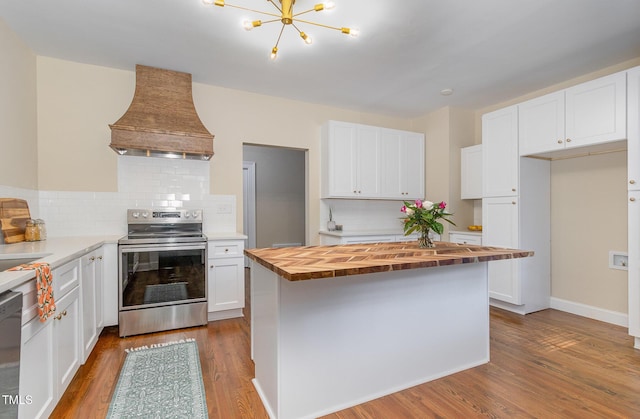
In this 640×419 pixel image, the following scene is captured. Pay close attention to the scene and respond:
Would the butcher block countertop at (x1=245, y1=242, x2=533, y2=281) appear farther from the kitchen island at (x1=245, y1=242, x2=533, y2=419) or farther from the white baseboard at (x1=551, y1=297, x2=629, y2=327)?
the white baseboard at (x1=551, y1=297, x2=629, y2=327)

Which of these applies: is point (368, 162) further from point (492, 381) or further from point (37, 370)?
point (37, 370)

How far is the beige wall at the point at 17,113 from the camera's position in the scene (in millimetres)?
2363

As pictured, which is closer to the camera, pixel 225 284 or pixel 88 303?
pixel 88 303

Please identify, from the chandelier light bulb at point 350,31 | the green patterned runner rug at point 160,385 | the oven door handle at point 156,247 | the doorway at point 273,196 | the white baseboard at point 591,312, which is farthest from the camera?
the doorway at point 273,196

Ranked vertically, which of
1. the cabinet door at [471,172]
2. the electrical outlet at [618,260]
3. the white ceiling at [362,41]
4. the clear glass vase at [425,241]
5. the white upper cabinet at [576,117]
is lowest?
the electrical outlet at [618,260]

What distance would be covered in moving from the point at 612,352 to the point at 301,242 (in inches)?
176

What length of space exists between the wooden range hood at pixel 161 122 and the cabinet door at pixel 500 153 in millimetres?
3225

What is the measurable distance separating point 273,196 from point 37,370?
14.5ft

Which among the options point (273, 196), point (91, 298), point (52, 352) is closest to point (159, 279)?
point (91, 298)

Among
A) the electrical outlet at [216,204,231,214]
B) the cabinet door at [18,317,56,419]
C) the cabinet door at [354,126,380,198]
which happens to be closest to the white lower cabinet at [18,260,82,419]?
the cabinet door at [18,317,56,419]

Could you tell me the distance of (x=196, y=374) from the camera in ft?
6.96

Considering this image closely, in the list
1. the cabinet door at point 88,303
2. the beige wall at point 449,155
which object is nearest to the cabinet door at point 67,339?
the cabinet door at point 88,303

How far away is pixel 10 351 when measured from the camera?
1.11m

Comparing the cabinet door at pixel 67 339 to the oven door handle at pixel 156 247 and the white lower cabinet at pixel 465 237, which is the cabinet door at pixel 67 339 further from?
the white lower cabinet at pixel 465 237
